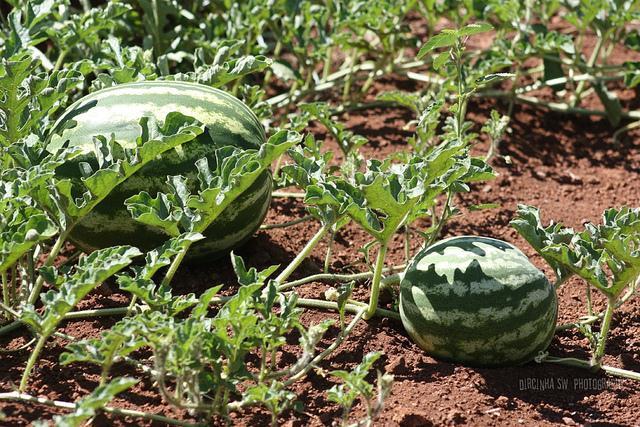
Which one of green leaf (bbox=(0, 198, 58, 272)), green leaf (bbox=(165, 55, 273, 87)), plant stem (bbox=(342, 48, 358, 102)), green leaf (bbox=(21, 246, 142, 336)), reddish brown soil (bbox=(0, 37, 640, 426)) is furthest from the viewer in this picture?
plant stem (bbox=(342, 48, 358, 102))

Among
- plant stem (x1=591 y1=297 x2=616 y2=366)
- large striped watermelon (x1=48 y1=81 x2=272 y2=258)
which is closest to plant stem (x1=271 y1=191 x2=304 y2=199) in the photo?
large striped watermelon (x1=48 y1=81 x2=272 y2=258)

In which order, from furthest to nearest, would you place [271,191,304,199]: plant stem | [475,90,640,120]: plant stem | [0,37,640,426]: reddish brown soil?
[475,90,640,120]: plant stem
[271,191,304,199]: plant stem
[0,37,640,426]: reddish brown soil

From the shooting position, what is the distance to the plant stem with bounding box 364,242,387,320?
305cm

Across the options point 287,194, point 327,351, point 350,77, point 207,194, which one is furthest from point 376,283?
point 350,77

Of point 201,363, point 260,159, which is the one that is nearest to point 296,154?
point 260,159

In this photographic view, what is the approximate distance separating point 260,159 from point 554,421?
4.11 ft

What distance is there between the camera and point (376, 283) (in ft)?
10.3

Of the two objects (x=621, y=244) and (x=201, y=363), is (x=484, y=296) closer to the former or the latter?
(x=621, y=244)

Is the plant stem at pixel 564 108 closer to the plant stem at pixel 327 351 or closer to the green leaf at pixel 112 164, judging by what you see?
the plant stem at pixel 327 351

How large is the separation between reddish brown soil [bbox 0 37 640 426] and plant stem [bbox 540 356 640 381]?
25 mm

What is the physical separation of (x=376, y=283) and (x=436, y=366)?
347mm

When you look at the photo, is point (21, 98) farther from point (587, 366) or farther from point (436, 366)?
point (587, 366)

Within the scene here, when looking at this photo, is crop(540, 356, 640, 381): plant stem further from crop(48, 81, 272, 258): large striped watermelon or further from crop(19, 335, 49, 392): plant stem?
crop(19, 335, 49, 392): plant stem

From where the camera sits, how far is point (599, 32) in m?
5.11
